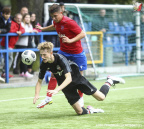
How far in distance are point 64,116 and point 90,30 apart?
26.4ft


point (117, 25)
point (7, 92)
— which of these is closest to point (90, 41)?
point (117, 25)

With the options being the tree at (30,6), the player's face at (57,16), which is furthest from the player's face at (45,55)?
the tree at (30,6)

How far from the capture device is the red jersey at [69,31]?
8523 mm

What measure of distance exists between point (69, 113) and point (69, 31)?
1597mm

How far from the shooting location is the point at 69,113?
8.14 m

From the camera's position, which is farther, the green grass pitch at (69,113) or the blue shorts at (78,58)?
the blue shorts at (78,58)

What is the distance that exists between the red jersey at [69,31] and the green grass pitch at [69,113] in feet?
3.83

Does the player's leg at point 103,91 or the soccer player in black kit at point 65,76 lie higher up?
the soccer player in black kit at point 65,76

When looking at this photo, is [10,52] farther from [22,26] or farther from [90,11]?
[90,11]

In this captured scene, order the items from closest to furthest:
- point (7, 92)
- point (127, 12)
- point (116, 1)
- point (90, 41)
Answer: point (7, 92) < point (90, 41) < point (127, 12) < point (116, 1)

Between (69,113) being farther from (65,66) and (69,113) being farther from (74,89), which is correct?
(65,66)

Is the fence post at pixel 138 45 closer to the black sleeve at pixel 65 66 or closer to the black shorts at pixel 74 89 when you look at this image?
the black shorts at pixel 74 89

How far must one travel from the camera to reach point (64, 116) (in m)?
7.76

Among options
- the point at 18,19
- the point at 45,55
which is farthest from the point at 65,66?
the point at 18,19
